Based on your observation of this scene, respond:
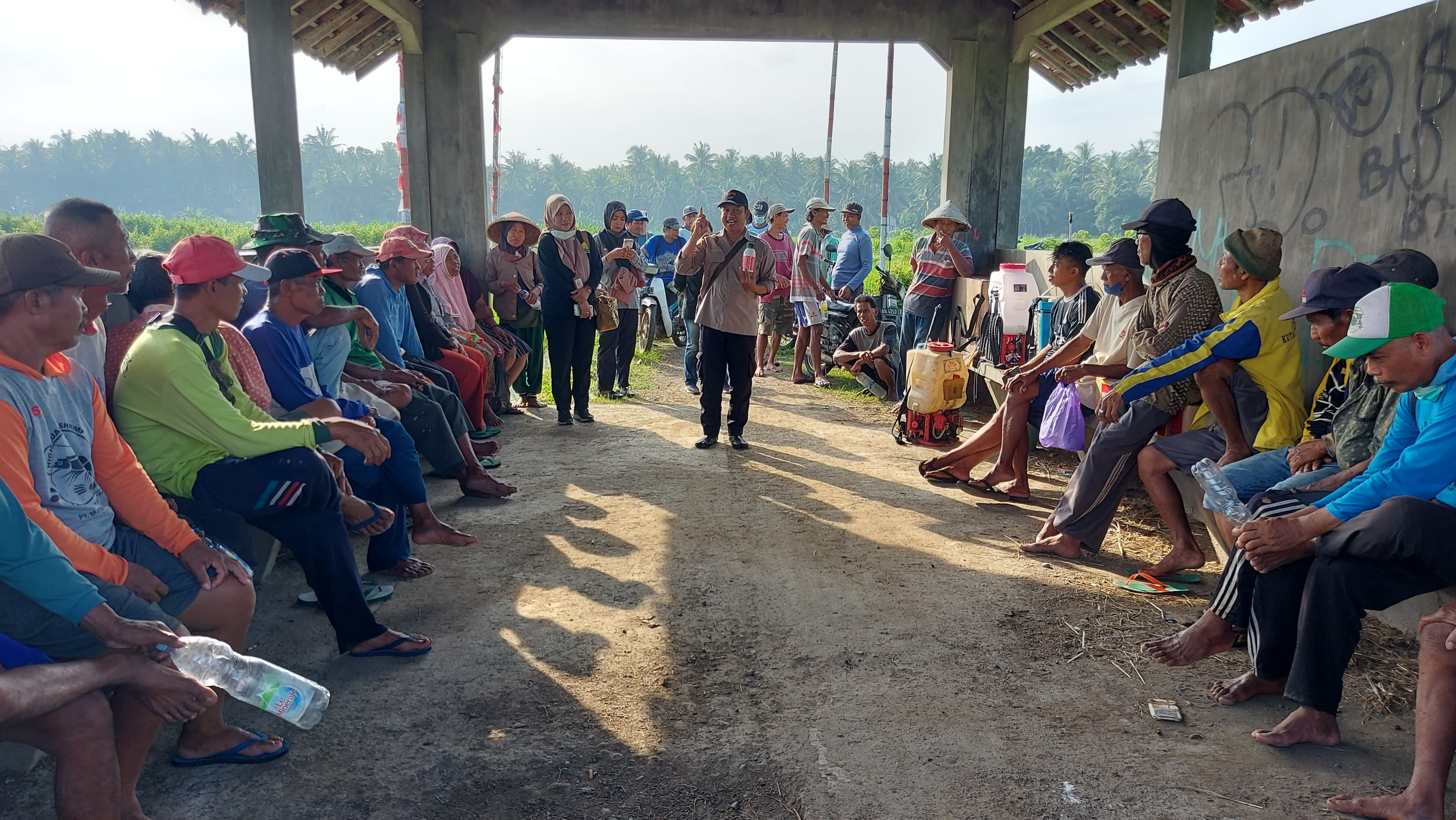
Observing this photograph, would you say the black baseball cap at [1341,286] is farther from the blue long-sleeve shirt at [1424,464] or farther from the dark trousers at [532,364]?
the dark trousers at [532,364]

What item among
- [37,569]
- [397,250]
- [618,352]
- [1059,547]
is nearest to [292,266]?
[37,569]

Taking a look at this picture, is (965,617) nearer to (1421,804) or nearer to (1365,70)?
(1421,804)

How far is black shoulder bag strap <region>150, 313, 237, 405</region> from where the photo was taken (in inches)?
128

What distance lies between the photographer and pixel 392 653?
363 centimetres

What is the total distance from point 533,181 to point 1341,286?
386 feet

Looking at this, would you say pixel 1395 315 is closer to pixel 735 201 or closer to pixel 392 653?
pixel 392 653

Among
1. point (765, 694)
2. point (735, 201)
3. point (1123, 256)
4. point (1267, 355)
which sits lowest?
point (765, 694)

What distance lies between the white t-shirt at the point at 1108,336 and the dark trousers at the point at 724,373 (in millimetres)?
2511

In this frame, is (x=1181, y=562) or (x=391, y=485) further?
(x=391, y=485)

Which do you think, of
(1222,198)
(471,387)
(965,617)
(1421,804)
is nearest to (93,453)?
(965,617)

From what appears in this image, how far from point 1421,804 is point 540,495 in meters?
4.68

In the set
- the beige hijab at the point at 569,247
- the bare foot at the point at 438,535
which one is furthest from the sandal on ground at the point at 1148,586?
the beige hijab at the point at 569,247

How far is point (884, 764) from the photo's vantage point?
2947mm

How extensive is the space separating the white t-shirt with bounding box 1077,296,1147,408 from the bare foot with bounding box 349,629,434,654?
3.57 metres
